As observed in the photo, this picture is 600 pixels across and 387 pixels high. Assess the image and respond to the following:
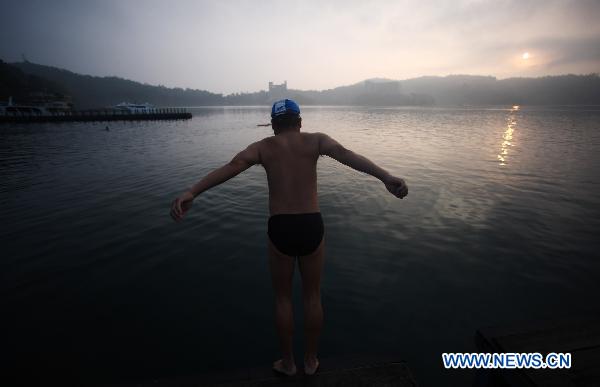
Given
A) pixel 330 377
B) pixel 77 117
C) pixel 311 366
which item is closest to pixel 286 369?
pixel 311 366

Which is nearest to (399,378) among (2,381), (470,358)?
(470,358)

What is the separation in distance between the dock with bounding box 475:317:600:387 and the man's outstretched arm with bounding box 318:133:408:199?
242 cm

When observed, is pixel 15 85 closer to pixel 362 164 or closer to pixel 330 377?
pixel 362 164

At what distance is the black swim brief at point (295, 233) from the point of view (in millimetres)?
3031

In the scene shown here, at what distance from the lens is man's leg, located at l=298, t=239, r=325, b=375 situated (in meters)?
3.14

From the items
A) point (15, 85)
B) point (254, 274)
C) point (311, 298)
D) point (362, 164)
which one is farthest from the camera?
point (15, 85)

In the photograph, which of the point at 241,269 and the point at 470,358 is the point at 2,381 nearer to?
the point at 241,269

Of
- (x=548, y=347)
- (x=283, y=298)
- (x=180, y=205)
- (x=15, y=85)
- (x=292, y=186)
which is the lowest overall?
(x=548, y=347)

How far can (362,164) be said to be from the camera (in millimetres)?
2951

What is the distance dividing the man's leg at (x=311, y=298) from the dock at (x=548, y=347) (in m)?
2.19

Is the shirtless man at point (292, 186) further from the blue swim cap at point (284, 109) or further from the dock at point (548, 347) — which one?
the dock at point (548, 347)

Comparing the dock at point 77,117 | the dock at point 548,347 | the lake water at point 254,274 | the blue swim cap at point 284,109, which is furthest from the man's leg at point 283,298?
the dock at point 77,117

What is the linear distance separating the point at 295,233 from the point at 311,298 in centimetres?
83

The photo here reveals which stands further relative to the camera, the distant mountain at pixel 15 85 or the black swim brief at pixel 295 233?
the distant mountain at pixel 15 85
